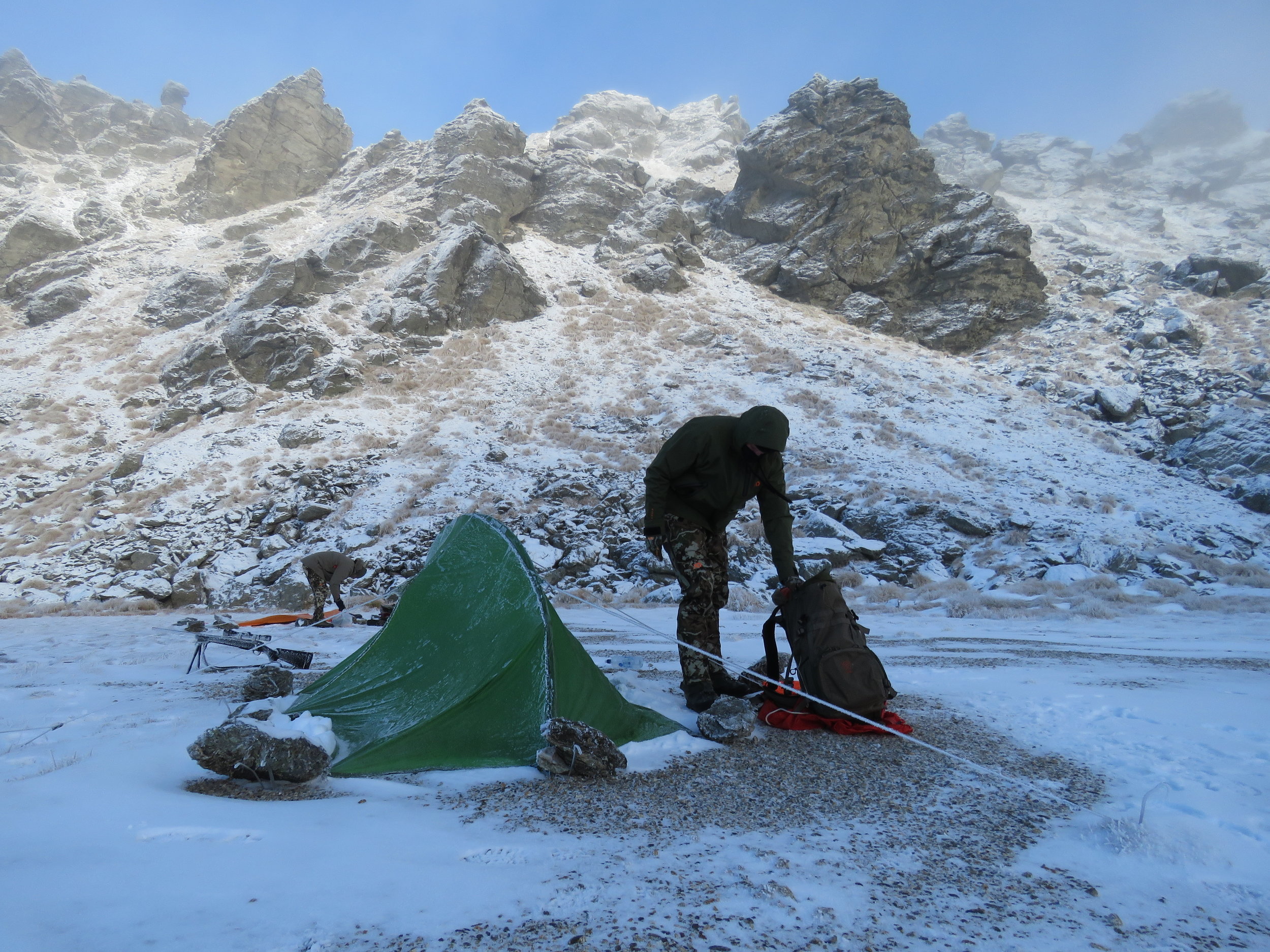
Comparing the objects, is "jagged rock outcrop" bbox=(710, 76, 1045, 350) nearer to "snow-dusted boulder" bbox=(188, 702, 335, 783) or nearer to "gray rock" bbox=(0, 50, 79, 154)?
"snow-dusted boulder" bbox=(188, 702, 335, 783)

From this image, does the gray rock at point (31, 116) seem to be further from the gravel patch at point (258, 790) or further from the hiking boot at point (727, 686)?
the hiking boot at point (727, 686)

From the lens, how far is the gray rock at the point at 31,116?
37.1 meters

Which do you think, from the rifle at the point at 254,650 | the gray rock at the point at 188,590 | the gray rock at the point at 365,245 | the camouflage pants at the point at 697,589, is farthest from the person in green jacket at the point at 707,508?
the gray rock at the point at 365,245

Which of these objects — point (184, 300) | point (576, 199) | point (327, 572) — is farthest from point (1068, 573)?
point (576, 199)

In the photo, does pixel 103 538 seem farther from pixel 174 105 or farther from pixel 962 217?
pixel 174 105

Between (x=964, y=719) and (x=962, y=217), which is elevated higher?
(x=962, y=217)

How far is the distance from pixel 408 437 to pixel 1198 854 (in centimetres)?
1758

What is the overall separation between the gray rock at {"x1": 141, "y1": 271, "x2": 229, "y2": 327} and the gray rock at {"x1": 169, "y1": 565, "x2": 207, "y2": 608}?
17922 mm

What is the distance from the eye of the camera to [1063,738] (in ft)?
9.78

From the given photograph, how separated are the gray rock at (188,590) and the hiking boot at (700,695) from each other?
1076cm

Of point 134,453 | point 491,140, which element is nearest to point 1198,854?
point 134,453

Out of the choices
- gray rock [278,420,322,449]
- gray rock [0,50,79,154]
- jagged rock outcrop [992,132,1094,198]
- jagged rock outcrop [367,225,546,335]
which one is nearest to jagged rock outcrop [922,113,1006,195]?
jagged rock outcrop [992,132,1094,198]

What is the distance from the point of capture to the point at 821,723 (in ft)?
10.6

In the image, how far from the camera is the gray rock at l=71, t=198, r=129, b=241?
3005cm
